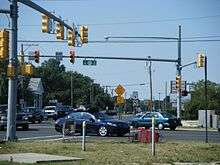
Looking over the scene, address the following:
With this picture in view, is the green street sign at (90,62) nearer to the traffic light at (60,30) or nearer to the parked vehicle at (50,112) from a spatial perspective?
the traffic light at (60,30)

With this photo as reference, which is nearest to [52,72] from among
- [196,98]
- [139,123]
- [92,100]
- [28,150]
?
[92,100]

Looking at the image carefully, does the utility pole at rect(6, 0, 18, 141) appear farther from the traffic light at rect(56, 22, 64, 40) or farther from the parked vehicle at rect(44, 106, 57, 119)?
the parked vehicle at rect(44, 106, 57, 119)

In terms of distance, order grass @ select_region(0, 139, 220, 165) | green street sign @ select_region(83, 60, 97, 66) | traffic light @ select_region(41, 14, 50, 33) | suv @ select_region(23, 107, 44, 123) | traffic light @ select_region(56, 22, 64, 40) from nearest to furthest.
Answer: grass @ select_region(0, 139, 220, 165) < traffic light @ select_region(41, 14, 50, 33) < traffic light @ select_region(56, 22, 64, 40) < green street sign @ select_region(83, 60, 97, 66) < suv @ select_region(23, 107, 44, 123)

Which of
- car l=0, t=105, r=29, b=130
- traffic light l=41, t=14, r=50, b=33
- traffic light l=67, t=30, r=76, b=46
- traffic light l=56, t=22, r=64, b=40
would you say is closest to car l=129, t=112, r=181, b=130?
car l=0, t=105, r=29, b=130

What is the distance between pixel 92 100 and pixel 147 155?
134 m

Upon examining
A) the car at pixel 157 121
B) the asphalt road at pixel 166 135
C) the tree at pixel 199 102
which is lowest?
the asphalt road at pixel 166 135

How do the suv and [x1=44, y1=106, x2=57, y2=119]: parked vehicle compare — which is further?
[x1=44, y1=106, x2=57, y2=119]: parked vehicle

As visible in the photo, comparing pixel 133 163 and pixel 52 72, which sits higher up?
pixel 52 72

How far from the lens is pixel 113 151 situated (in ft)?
64.2

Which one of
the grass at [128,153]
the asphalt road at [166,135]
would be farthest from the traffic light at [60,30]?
the grass at [128,153]

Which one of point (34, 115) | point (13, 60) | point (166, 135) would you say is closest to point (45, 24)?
point (13, 60)

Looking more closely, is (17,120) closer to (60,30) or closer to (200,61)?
(60,30)

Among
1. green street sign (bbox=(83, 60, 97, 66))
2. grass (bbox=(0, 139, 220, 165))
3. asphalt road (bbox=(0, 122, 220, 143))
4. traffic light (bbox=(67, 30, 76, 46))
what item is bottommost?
asphalt road (bbox=(0, 122, 220, 143))

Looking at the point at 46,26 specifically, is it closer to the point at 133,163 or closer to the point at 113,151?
the point at 113,151
